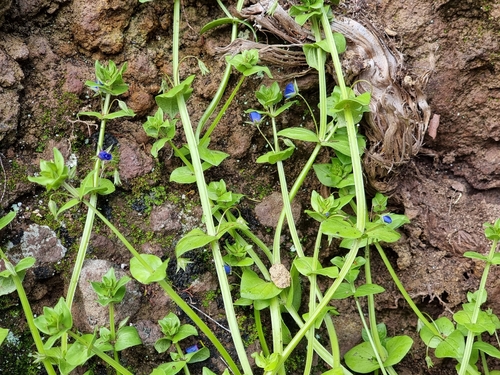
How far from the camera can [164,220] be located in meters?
2.01

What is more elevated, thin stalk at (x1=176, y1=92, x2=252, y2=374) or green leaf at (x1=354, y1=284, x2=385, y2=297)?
thin stalk at (x1=176, y1=92, x2=252, y2=374)

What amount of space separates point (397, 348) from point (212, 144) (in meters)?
1.03

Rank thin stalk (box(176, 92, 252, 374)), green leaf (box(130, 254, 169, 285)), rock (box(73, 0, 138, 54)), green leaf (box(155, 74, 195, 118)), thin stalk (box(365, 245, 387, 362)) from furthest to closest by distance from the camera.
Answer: rock (box(73, 0, 138, 54)) < thin stalk (box(365, 245, 387, 362)) < green leaf (box(155, 74, 195, 118)) < thin stalk (box(176, 92, 252, 374)) < green leaf (box(130, 254, 169, 285))

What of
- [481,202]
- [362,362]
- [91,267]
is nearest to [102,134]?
[91,267]

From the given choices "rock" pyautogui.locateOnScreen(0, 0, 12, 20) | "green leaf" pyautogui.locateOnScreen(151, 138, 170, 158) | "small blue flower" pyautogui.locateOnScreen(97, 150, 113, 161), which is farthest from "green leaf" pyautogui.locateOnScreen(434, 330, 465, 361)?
"rock" pyautogui.locateOnScreen(0, 0, 12, 20)

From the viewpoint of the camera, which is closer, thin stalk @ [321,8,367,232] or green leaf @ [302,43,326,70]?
Result: thin stalk @ [321,8,367,232]

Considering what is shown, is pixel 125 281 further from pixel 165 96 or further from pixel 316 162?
pixel 316 162

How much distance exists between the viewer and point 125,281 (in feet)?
5.80

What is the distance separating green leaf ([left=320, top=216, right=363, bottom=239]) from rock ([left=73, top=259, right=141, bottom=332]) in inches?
28.5

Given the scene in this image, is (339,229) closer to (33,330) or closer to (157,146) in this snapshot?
(157,146)

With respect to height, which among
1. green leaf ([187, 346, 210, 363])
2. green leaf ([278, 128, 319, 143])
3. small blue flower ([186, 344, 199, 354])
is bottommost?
green leaf ([187, 346, 210, 363])

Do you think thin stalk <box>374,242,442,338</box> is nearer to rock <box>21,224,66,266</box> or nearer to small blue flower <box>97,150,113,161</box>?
small blue flower <box>97,150,113,161</box>

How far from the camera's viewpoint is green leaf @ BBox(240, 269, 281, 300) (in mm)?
1789

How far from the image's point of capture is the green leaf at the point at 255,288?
179 cm
